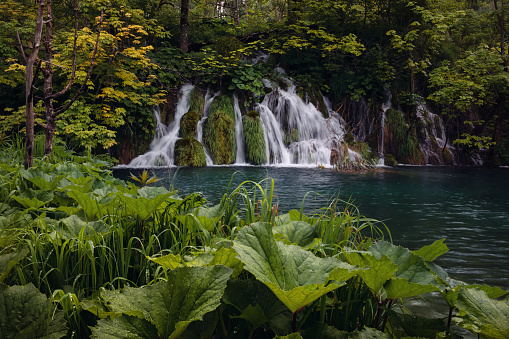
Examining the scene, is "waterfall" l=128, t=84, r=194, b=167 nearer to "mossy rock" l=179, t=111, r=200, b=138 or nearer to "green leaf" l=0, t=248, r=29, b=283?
"mossy rock" l=179, t=111, r=200, b=138

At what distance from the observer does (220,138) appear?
12.3 metres

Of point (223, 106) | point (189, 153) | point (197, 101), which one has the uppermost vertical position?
point (197, 101)

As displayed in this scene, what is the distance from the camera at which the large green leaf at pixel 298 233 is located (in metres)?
1.54

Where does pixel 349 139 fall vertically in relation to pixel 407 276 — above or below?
above

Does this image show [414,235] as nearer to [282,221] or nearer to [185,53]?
[282,221]

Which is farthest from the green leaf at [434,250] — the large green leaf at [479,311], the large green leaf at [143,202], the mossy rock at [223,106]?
the mossy rock at [223,106]

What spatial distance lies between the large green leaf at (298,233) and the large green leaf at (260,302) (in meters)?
0.45

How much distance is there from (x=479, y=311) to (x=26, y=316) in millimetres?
1330

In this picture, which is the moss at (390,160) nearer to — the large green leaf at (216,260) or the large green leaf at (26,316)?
the large green leaf at (216,260)

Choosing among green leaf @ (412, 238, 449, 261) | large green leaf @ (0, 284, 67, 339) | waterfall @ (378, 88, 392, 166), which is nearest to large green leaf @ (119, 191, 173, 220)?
large green leaf @ (0, 284, 67, 339)

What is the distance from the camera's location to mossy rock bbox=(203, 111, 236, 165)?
12172 mm

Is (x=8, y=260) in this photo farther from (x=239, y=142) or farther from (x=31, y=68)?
(x=239, y=142)

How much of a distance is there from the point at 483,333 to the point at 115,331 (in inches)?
39.0

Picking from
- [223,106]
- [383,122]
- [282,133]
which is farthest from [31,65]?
[383,122]
